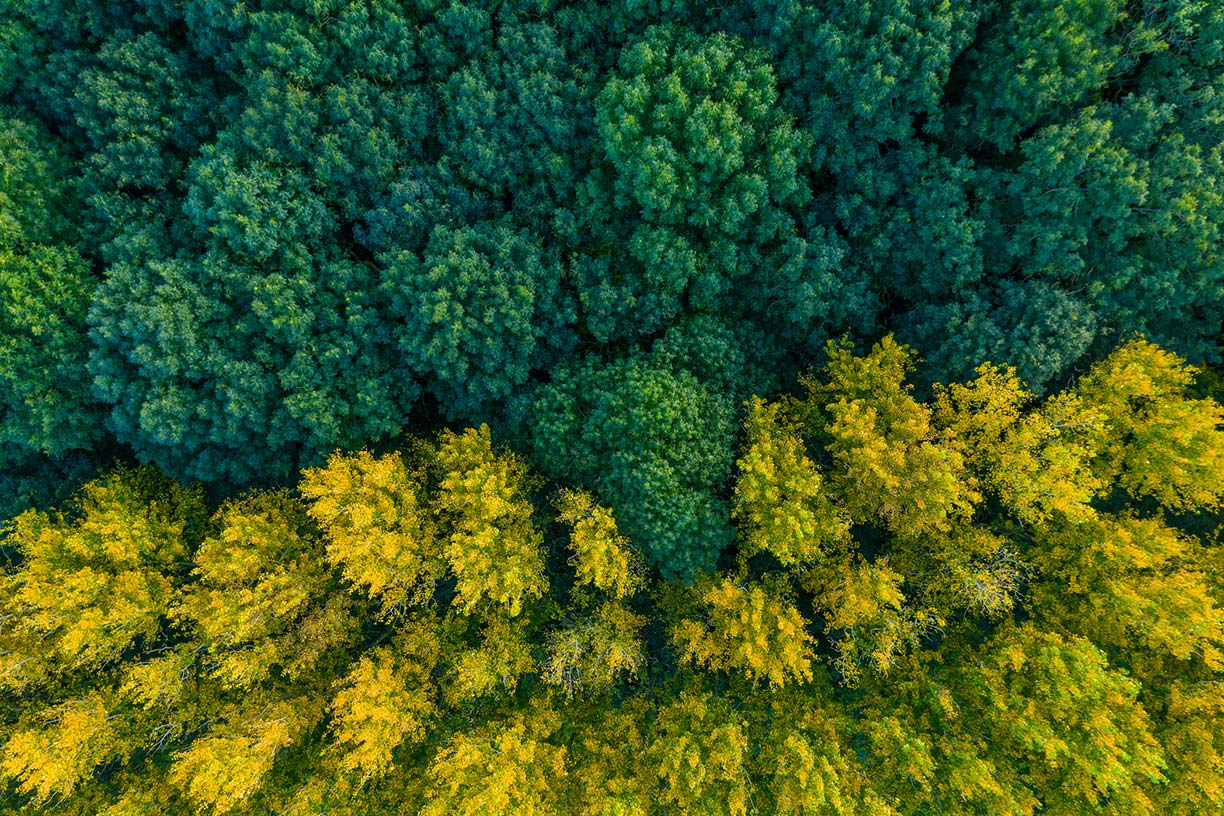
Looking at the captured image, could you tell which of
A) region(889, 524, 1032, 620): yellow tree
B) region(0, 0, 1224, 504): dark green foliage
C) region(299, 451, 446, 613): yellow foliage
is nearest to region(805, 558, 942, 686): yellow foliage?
region(889, 524, 1032, 620): yellow tree

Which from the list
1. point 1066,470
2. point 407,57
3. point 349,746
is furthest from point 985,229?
point 349,746

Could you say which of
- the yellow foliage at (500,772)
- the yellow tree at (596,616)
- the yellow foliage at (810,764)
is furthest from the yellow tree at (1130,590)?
the yellow foliage at (500,772)

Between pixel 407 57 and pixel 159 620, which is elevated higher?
pixel 407 57

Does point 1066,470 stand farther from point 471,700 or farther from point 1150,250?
point 471,700

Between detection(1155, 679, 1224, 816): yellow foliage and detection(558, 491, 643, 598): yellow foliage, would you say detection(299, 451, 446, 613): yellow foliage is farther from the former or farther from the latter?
detection(1155, 679, 1224, 816): yellow foliage

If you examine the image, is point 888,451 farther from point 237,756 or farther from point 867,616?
point 237,756
